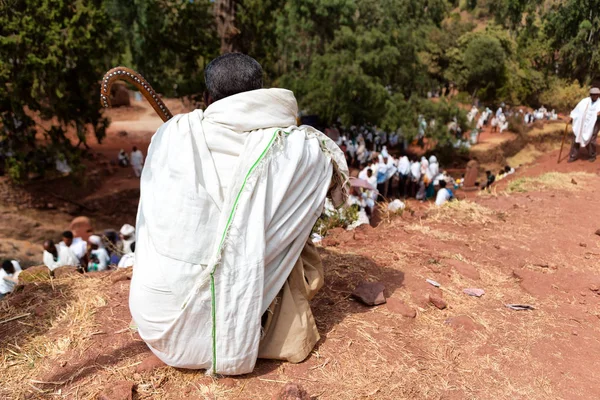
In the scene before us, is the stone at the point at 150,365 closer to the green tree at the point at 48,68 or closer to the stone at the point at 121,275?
the stone at the point at 121,275

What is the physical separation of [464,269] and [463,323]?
93 centimetres

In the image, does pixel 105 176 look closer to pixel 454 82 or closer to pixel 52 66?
pixel 52 66

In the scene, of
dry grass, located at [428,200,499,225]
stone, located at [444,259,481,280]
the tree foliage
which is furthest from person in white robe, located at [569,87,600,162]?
stone, located at [444,259,481,280]

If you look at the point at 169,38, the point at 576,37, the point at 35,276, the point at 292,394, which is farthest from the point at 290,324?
the point at 576,37

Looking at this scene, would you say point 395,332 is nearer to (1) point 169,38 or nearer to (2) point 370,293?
(2) point 370,293

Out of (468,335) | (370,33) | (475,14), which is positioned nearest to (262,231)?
(468,335)

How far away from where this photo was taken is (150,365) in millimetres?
2312

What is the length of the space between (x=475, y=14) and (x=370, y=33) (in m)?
38.0

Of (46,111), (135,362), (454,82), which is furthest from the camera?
(454,82)

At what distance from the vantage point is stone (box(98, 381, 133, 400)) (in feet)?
6.79

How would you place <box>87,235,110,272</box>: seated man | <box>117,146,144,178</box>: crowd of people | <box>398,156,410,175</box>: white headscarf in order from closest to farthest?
<box>87,235,110,272</box>: seated man < <box>398,156,410,175</box>: white headscarf < <box>117,146,144,178</box>: crowd of people

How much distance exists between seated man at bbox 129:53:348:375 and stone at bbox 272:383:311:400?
0.25 meters

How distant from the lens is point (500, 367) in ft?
8.24

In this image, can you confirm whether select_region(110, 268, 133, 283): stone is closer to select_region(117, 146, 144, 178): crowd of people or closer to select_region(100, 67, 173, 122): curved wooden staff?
select_region(100, 67, 173, 122): curved wooden staff
